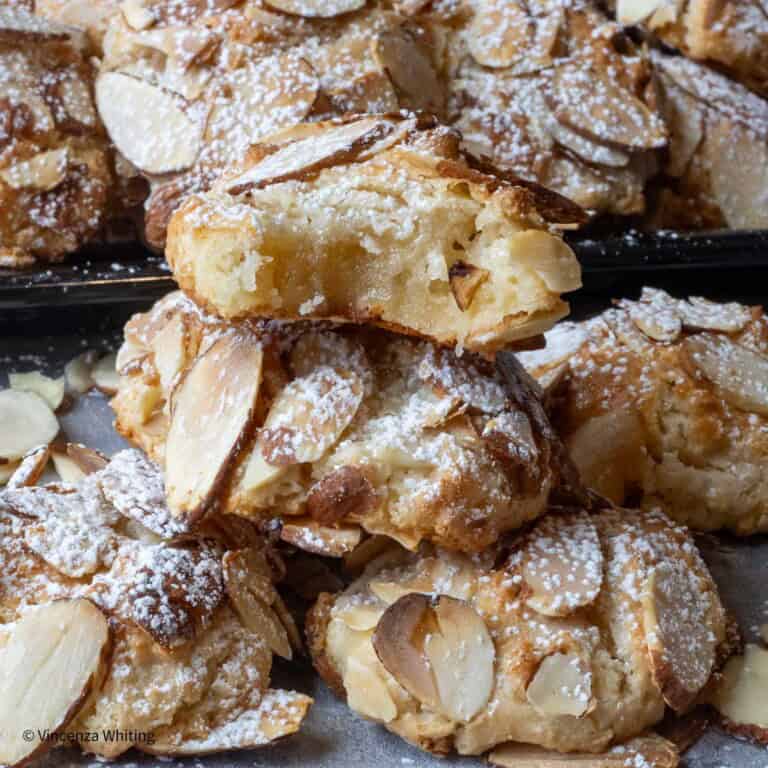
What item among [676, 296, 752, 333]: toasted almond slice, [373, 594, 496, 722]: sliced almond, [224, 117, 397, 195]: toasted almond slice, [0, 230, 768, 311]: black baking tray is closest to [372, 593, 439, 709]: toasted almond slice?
[373, 594, 496, 722]: sliced almond

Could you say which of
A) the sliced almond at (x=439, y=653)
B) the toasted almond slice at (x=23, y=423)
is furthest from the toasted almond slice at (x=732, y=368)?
the toasted almond slice at (x=23, y=423)

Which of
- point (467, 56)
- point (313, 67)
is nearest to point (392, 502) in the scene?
point (313, 67)

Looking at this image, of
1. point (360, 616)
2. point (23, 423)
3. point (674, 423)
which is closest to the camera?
point (360, 616)

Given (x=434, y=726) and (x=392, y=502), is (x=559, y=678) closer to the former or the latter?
(x=434, y=726)

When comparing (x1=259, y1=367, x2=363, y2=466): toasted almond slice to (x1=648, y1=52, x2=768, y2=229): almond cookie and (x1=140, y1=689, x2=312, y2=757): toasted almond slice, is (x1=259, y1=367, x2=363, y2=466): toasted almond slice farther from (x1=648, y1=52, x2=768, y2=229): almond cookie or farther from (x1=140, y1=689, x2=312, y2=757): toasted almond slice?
(x1=648, y1=52, x2=768, y2=229): almond cookie

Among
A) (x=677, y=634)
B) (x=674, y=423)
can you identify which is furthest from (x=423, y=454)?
(x=674, y=423)

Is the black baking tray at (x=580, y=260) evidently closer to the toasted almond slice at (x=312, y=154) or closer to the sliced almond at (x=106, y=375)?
the sliced almond at (x=106, y=375)

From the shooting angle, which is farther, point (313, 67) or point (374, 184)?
point (313, 67)

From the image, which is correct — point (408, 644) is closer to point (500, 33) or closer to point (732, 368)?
point (732, 368)
